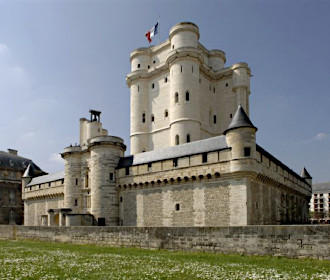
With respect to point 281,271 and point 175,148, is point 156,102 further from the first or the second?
point 281,271

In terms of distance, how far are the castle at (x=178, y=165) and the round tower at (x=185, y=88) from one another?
4.4 inches

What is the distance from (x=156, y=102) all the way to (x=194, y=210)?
20836mm

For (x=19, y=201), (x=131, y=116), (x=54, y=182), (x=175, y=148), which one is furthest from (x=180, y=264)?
(x=19, y=201)

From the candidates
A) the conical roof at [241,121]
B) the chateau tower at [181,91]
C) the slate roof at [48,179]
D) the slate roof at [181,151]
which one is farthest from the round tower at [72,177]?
the conical roof at [241,121]

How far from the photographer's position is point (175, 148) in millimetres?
26422

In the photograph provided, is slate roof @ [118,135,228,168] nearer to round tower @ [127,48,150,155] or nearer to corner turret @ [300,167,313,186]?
round tower @ [127,48,150,155]

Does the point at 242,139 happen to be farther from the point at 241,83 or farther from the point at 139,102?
the point at 139,102

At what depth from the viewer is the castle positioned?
71.9ft

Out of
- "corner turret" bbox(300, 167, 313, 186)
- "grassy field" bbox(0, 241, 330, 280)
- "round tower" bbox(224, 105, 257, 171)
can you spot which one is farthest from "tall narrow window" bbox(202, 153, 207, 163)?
"corner turret" bbox(300, 167, 313, 186)

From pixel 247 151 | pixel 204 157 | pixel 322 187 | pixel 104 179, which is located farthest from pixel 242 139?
pixel 322 187

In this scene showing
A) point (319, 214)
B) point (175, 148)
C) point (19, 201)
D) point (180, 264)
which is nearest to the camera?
point (180, 264)

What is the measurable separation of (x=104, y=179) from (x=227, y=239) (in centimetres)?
1732

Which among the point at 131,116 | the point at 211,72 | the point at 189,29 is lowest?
the point at 131,116

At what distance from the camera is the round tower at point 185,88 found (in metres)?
36.0
